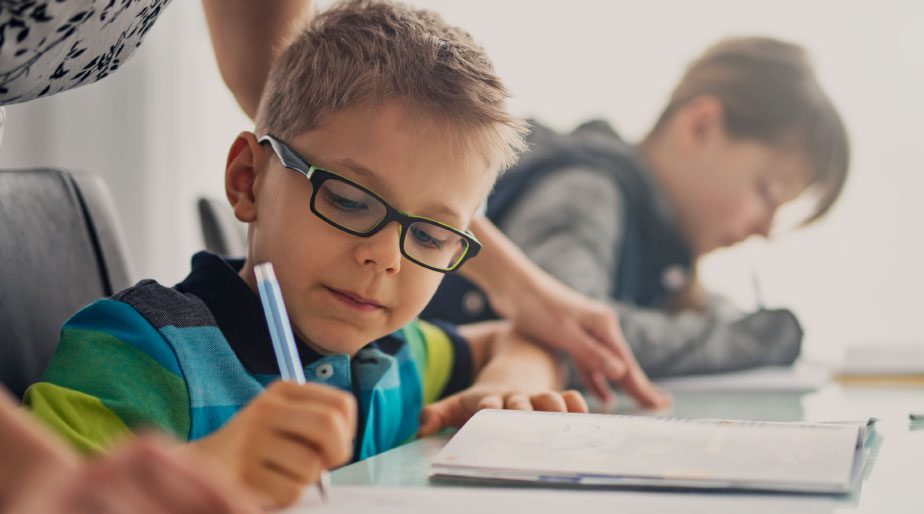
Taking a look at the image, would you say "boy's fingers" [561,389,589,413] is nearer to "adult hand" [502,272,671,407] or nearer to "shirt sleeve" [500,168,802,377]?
"adult hand" [502,272,671,407]

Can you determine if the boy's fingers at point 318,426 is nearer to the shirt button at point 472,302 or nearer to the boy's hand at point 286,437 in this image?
the boy's hand at point 286,437

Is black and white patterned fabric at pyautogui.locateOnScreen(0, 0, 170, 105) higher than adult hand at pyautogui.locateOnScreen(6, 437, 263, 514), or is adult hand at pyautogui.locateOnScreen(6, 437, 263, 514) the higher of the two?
black and white patterned fabric at pyautogui.locateOnScreen(0, 0, 170, 105)

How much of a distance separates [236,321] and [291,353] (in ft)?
0.66

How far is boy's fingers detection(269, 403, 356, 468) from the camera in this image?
1.52 feet

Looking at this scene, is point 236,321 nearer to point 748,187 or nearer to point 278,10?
point 278,10

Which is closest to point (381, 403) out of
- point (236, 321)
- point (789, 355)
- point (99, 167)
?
point (236, 321)

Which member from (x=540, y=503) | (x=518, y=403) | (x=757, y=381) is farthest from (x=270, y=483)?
(x=757, y=381)

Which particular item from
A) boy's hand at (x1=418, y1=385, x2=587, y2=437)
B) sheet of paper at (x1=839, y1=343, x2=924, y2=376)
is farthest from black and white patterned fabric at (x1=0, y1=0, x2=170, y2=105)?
sheet of paper at (x1=839, y1=343, x2=924, y2=376)

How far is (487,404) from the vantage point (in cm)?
85

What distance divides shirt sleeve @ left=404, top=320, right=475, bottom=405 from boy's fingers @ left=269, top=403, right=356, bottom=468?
553 mm

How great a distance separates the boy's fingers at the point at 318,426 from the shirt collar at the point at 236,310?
10.9 inches

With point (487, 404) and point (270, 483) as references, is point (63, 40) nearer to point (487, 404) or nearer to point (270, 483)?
point (270, 483)

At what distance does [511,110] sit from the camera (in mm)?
879

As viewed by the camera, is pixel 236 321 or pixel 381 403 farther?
pixel 381 403
